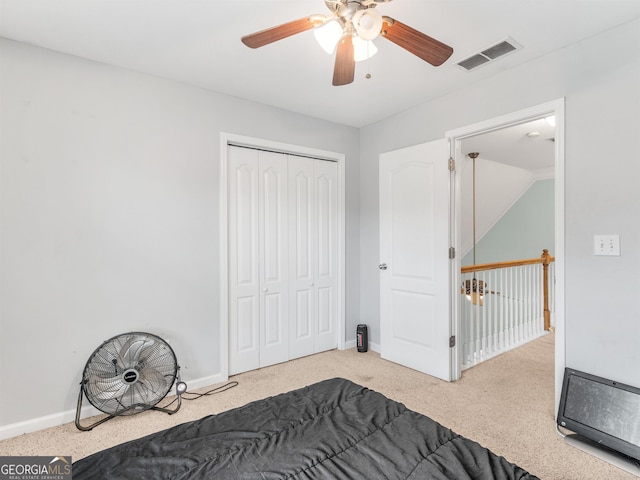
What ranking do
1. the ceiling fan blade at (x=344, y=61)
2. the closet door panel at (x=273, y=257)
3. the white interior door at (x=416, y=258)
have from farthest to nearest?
the closet door panel at (x=273, y=257) < the white interior door at (x=416, y=258) < the ceiling fan blade at (x=344, y=61)

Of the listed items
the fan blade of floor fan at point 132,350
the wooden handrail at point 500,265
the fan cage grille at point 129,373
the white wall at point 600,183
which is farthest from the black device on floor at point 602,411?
the fan blade of floor fan at point 132,350

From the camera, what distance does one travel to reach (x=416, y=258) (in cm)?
315

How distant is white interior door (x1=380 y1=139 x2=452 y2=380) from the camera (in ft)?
9.66

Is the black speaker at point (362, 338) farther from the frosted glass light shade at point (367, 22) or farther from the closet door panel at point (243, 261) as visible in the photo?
the frosted glass light shade at point (367, 22)

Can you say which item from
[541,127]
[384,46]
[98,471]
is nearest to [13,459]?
[98,471]

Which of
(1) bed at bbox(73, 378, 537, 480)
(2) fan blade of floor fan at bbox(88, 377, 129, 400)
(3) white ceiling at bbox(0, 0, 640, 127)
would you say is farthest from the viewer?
(2) fan blade of floor fan at bbox(88, 377, 129, 400)

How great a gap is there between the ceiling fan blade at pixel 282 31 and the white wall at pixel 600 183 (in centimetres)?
173

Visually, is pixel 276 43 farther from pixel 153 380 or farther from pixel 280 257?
pixel 153 380

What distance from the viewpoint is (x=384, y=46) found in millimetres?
2170

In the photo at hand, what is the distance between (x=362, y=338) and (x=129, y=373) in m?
2.16

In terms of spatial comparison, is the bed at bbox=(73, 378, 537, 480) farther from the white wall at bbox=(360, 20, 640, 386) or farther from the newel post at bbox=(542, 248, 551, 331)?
the newel post at bbox=(542, 248, 551, 331)

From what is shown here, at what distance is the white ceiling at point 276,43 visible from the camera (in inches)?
70.8

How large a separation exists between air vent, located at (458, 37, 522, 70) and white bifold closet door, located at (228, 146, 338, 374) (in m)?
1.59

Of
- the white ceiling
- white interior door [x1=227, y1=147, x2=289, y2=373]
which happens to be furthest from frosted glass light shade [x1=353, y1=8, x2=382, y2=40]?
white interior door [x1=227, y1=147, x2=289, y2=373]
